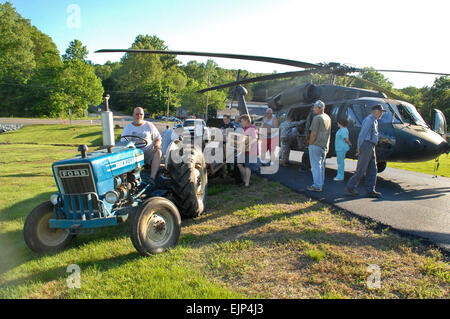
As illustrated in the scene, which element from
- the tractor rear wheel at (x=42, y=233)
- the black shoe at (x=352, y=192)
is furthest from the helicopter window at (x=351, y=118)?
the tractor rear wheel at (x=42, y=233)

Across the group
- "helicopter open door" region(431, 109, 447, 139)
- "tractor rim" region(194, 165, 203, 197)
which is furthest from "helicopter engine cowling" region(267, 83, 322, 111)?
"tractor rim" region(194, 165, 203, 197)

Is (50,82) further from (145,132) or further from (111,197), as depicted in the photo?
(111,197)

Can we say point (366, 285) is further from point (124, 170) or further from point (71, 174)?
point (71, 174)

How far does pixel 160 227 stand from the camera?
3.57 m

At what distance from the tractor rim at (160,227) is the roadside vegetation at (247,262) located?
9.1 inches

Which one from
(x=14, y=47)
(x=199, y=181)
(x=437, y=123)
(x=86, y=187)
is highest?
(x=14, y=47)

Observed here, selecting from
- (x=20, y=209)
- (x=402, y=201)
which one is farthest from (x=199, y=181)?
(x=402, y=201)

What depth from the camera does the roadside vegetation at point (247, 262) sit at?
8.76 feet

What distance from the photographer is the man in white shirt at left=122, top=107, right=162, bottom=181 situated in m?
4.70

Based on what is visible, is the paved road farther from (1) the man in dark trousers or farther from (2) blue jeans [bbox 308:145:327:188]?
(1) the man in dark trousers

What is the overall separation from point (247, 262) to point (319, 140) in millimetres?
3467

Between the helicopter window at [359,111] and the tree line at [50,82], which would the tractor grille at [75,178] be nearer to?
the helicopter window at [359,111]

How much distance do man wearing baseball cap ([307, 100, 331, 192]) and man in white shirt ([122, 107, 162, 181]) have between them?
312 cm

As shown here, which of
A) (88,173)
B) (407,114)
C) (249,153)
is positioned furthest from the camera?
(407,114)
